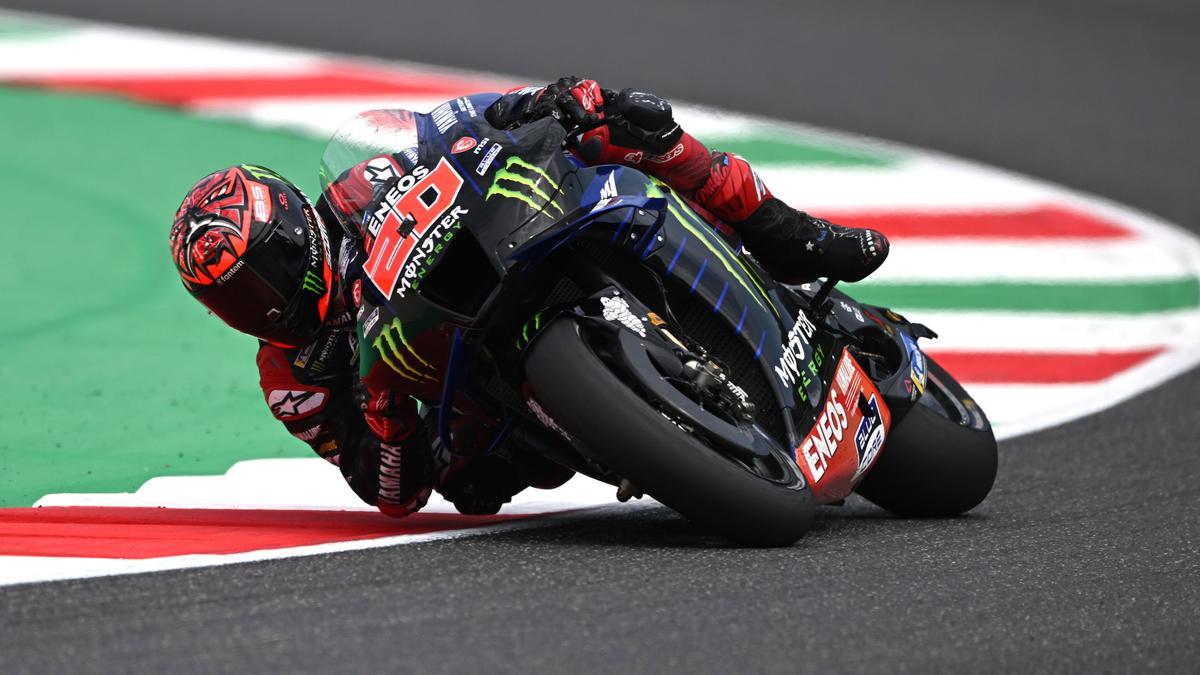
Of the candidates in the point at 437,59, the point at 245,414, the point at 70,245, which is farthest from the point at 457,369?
the point at 437,59

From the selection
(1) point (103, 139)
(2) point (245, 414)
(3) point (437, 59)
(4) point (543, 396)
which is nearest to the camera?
(4) point (543, 396)

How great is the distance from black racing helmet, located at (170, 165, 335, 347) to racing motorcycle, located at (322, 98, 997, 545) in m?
0.15

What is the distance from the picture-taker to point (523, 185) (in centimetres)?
439

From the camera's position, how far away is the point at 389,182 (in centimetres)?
458

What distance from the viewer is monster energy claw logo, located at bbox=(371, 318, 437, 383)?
448cm

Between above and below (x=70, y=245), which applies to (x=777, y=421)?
above

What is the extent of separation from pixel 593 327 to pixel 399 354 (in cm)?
62

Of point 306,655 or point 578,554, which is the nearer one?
point 306,655

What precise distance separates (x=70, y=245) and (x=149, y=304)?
3.67 ft

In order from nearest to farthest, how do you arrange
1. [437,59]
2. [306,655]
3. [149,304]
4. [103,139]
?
[306,655], [149,304], [103,139], [437,59]

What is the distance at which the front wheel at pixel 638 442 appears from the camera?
4055 millimetres

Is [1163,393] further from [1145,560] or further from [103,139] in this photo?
[103,139]

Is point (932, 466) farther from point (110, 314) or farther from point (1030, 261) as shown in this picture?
point (110, 314)

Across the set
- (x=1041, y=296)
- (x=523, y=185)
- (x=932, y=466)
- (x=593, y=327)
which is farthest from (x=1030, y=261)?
(x=593, y=327)
